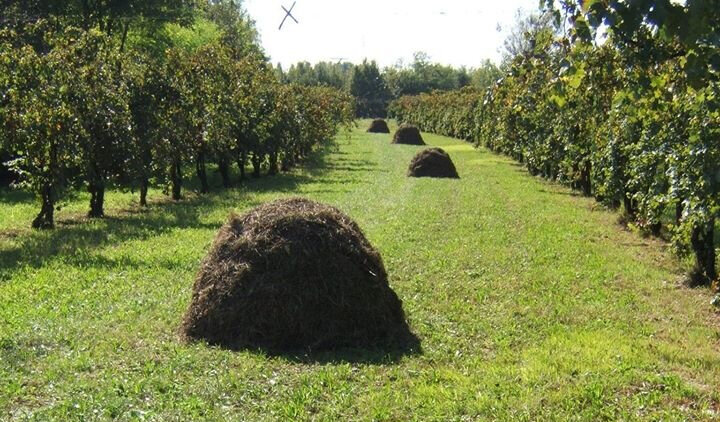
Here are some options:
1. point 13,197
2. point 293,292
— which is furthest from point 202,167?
point 293,292

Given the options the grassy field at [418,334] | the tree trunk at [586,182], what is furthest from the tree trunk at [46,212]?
the tree trunk at [586,182]

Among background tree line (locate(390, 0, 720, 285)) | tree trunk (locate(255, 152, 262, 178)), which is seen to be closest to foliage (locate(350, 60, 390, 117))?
tree trunk (locate(255, 152, 262, 178))

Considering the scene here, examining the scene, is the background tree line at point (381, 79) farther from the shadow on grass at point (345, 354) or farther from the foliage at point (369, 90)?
the shadow on grass at point (345, 354)

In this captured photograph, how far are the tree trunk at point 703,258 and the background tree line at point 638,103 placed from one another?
1cm

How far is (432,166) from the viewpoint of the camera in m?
27.6

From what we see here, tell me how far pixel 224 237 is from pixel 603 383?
3.77 metres

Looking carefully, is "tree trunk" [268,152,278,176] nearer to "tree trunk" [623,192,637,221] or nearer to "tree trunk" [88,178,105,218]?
"tree trunk" [88,178,105,218]

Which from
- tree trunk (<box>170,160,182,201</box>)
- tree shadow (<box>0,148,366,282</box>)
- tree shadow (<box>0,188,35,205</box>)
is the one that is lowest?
tree shadow (<box>0,188,35,205</box>)

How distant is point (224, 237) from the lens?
25.0ft

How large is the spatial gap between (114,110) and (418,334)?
33.6 ft

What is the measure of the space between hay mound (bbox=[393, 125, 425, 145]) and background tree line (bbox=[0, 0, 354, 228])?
2106 centimetres

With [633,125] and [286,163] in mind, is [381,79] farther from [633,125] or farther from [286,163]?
[633,125]

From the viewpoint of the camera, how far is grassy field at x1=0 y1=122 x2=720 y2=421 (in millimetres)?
5633

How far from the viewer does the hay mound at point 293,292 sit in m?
7.02
